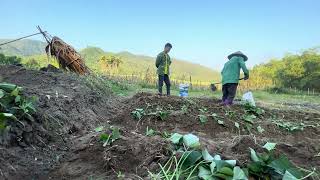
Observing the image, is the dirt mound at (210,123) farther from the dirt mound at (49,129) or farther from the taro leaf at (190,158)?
the taro leaf at (190,158)

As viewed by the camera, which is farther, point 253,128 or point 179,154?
point 253,128

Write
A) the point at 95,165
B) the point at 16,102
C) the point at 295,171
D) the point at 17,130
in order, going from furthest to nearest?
the point at 16,102 → the point at 17,130 → the point at 95,165 → the point at 295,171

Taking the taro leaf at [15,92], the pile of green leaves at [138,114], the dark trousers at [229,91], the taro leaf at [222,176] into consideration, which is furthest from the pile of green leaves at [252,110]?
the taro leaf at [222,176]

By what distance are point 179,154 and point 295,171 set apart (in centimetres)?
93

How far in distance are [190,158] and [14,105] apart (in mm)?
2353

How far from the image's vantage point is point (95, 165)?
4.27m

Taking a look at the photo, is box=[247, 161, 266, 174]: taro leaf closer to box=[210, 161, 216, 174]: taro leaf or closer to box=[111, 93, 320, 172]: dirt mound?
box=[210, 161, 216, 174]: taro leaf

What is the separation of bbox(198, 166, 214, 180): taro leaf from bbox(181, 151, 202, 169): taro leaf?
108 mm

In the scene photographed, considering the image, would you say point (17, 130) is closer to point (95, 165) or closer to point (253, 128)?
point (95, 165)

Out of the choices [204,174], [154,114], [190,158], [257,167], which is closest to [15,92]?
[190,158]

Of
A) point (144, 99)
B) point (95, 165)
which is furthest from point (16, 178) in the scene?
point (144, 99)

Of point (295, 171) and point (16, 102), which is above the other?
point (16, 102)

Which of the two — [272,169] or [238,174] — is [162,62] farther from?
[238,174]

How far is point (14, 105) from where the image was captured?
5.14 m
